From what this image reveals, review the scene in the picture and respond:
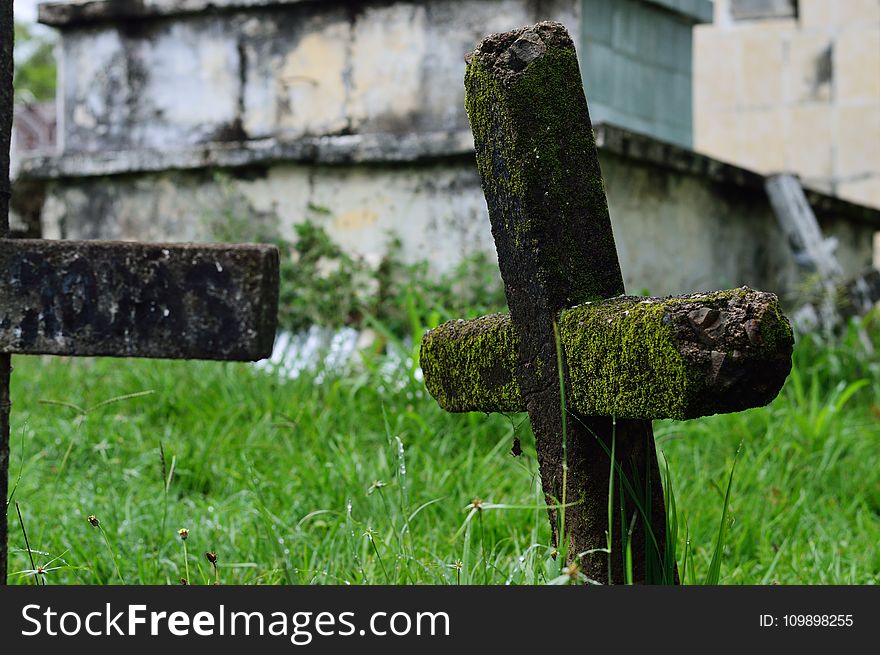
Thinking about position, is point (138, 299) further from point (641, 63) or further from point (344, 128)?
point (641, 63)

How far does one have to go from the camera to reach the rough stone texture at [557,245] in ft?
5.76

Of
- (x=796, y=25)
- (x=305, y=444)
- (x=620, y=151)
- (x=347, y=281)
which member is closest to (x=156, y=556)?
(x=305, y=444)

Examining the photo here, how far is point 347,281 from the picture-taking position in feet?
15.8

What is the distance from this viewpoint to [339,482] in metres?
3.08

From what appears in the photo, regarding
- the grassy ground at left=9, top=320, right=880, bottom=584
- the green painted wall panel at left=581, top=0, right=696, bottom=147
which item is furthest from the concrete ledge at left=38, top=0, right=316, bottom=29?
the grassy ground at left=9, top=320, right=880, bottom=584

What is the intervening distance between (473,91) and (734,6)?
7.47 meters

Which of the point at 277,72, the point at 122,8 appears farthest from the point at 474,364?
the point at 122,8

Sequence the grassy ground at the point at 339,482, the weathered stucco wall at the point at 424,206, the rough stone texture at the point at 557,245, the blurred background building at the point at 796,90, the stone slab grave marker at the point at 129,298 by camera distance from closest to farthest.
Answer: the stone slab grave marker at the point at 129,298, the rough stone texture at the point at 557,245, the grassy ground at the point at 339,482, the weathered stucco wall at the point at 424,206, the blurred background building at the point at 796,90

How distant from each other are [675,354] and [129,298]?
810 millimetres

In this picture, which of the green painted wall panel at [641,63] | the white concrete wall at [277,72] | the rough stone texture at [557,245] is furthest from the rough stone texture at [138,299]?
the green painted wall panel at [641,63]

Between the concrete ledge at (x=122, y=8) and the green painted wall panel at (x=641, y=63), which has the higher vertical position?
the concrete ledge at (x=122, y=8)

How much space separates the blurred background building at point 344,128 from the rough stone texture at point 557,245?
2.89 meters

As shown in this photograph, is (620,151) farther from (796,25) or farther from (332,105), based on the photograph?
(796,25)

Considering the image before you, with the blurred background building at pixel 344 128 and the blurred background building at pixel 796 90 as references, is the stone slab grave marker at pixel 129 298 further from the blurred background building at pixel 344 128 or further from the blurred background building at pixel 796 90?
the blurred background building at pixel 796 90
